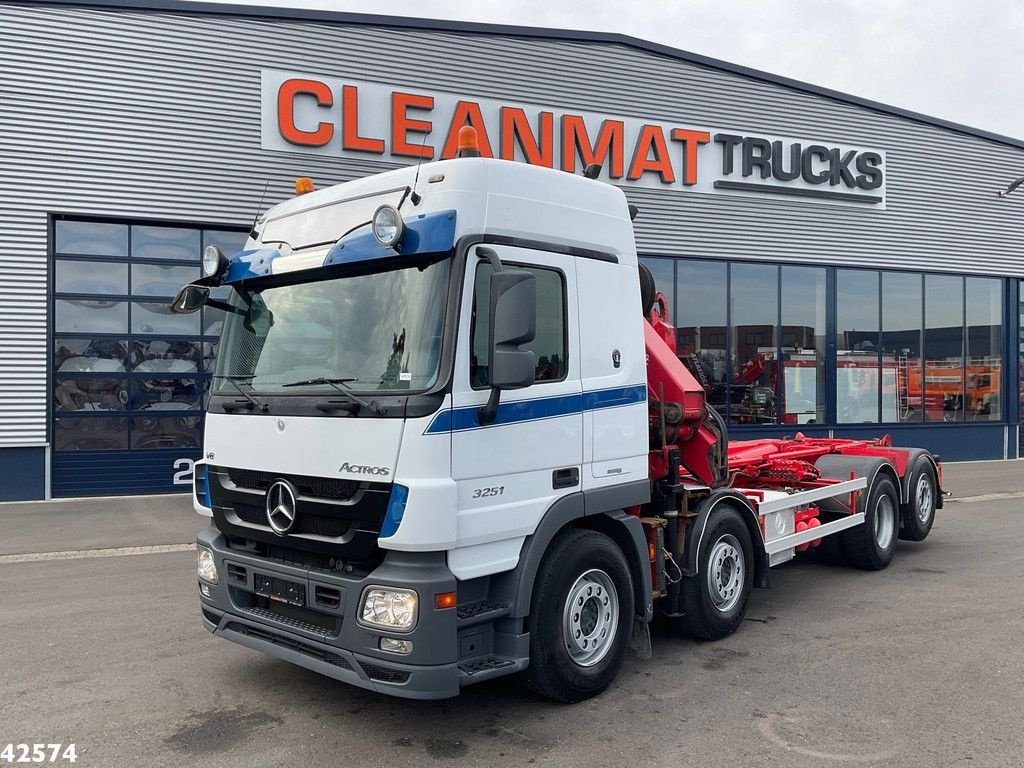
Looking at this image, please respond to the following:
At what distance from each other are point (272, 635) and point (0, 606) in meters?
4.05

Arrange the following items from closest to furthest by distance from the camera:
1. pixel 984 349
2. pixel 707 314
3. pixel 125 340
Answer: pixel 125 340 < pixel 707 314 < pixel 984 349

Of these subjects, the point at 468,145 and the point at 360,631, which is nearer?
the point at 360,631

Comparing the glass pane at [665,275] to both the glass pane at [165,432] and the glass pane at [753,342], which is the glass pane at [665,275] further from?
the glass pane at [165,432]

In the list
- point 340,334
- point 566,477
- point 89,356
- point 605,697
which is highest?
point 89,356

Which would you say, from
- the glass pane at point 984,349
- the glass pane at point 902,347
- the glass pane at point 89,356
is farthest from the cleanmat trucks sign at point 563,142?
the glass pane at point 89,356

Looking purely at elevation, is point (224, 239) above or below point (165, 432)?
above

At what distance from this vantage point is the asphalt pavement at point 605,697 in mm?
4148

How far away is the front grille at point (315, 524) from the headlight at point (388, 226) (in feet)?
4.59

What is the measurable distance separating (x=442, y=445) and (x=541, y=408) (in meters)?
0.76

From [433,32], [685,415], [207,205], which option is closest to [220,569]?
[685,415]

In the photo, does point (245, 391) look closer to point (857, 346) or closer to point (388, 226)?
point (388, 226)

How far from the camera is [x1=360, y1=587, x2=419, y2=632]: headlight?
3916mm

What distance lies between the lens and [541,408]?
454 cm

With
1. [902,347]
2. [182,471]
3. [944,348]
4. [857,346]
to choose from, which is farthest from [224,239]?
[944,348]
